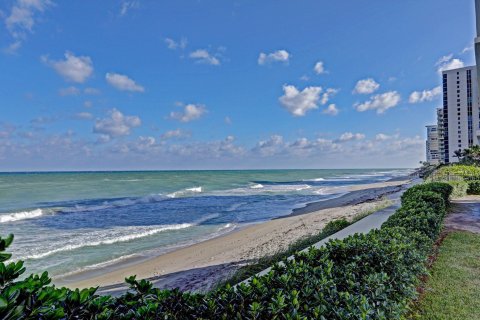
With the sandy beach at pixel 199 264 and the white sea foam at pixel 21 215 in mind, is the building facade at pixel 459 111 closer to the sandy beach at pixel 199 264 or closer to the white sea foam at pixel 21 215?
the sandy beach at pixel 199 264

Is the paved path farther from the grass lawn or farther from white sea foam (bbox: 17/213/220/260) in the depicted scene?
white sea foam (bbox: 17/213/220/260)

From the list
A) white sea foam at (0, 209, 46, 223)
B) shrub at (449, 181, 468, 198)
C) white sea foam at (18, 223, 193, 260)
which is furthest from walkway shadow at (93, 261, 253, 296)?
white sea foam at (0, 209, 46, 223)

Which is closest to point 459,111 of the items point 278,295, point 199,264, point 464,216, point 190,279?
point 464,216

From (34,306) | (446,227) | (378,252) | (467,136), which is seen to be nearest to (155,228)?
(446,227)

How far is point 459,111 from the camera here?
65188mm

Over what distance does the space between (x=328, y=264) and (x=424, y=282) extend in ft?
9.19

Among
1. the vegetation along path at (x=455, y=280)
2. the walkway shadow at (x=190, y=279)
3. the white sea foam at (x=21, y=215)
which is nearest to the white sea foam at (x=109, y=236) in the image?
the walkway shadow at (x=190, y=279)

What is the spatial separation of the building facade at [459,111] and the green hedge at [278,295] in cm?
7393

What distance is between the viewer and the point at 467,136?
63.9 m

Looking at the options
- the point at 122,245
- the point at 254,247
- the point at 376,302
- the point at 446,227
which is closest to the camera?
the point at 376,302

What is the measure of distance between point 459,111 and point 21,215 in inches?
3144

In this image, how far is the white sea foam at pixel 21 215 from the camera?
62.2 ft

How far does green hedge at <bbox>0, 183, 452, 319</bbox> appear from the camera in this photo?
130 cm

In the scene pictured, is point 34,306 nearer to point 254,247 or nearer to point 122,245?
point 254,247
